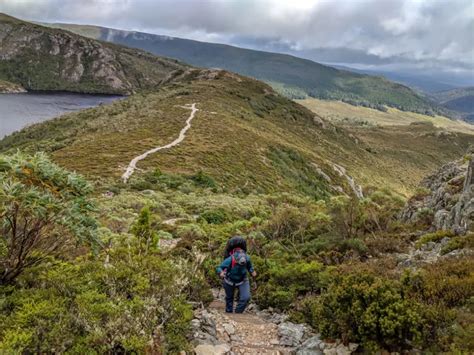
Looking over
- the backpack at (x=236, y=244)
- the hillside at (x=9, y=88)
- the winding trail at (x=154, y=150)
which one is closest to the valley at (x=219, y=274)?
the backpack at (x=236, y=244)

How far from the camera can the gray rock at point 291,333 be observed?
7297mm

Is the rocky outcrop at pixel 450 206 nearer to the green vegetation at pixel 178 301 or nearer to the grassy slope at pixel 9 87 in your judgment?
the green vegetation at pixel 178 301

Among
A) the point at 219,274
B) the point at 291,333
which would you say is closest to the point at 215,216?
the point at 219,274

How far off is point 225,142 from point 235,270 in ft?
131

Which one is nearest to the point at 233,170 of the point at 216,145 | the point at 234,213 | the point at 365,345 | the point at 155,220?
the point at 216,145

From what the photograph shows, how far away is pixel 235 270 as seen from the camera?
29.7 ft

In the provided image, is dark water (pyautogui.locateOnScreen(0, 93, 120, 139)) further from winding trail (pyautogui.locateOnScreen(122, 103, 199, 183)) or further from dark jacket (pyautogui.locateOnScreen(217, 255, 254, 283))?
dark jacket (pyautogui.locateOnScreen(217, 255, 254, 283))

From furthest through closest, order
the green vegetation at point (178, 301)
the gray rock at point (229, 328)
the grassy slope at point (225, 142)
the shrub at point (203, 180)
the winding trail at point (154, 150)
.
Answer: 1. the grassy slope at point (225, 142)
2. the shrub at point (203, 180)
3. the winding trail at point (154, 150)
4. the gray rock at point (229, 328)
5. the green vegetation at point (178, 301)

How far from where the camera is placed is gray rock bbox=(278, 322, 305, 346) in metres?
7.30

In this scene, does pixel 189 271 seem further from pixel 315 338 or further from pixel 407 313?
pixel 407 313

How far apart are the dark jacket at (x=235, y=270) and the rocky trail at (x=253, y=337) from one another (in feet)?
2.68

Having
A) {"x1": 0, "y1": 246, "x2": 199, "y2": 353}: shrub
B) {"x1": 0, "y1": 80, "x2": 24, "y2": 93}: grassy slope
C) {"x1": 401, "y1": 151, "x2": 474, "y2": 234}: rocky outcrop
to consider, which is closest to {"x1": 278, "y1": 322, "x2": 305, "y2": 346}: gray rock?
{"x1": 0, "y1": 246, "x2": 199, "y2": 353}: shrub

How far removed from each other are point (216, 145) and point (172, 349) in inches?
1618

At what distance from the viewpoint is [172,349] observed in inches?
233
